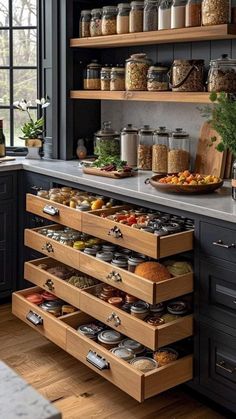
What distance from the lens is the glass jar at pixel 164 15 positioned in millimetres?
2994

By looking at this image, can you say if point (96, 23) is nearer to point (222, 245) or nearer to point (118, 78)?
point (118, 78)

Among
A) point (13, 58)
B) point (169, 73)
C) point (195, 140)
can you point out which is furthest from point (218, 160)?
point (13, 58)

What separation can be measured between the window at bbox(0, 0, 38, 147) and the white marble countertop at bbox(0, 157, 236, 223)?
517mm

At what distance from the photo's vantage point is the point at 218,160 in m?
2.97

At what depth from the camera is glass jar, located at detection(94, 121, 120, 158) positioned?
3.56 metres

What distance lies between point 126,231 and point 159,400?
75 cm

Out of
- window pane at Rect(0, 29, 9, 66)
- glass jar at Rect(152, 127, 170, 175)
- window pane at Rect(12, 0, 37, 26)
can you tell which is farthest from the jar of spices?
window pane at Rect(0, 29, 9, 66)

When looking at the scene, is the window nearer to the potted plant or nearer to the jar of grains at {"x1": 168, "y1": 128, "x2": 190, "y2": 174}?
the potted plant

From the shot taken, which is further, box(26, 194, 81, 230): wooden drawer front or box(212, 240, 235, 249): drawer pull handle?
box(26, 194, 81, 230): wooden drawer front

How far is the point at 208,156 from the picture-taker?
10.0 feet

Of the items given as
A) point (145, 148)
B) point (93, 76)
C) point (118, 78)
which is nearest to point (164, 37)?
point (118, 78)

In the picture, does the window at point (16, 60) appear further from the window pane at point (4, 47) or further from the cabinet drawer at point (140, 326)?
the cabinet drawer at point (140, 326)

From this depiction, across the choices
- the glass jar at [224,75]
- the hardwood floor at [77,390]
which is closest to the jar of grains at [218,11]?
the glass jar at [224,75]

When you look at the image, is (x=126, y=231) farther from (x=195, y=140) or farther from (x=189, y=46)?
(x=189, y=46)
